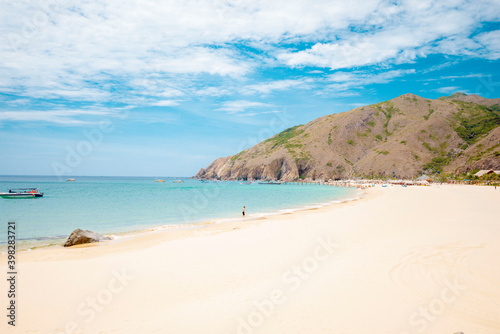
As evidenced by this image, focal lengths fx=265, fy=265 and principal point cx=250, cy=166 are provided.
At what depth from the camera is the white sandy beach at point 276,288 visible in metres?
5.99

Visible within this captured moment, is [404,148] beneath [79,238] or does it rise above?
above

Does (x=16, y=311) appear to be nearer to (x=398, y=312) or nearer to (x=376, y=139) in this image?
(x=398, y=312)

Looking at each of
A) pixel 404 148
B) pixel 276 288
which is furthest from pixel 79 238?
pixel 404 148

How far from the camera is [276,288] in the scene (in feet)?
25.8

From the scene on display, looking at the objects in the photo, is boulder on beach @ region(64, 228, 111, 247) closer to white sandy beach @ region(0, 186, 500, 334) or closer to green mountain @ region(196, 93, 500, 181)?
white sandy beach @ region(0, 186, 500, 334)

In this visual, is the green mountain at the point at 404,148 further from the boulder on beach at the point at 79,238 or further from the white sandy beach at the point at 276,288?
the boulder on beach at the point at 79,238

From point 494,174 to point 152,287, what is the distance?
3745 inches

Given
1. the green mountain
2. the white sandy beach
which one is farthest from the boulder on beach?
the green mountain

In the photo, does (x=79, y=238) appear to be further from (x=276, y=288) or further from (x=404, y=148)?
(x=404, y=148)

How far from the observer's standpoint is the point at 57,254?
545 inches

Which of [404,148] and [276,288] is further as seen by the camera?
[404,148]

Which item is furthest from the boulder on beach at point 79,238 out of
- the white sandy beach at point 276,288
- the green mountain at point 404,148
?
the green mountain at point 404,148

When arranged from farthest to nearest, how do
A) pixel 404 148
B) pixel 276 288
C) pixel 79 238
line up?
pixel 404 148, pixel 79 238, pixel 276 288

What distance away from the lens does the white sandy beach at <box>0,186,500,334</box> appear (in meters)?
5.99
